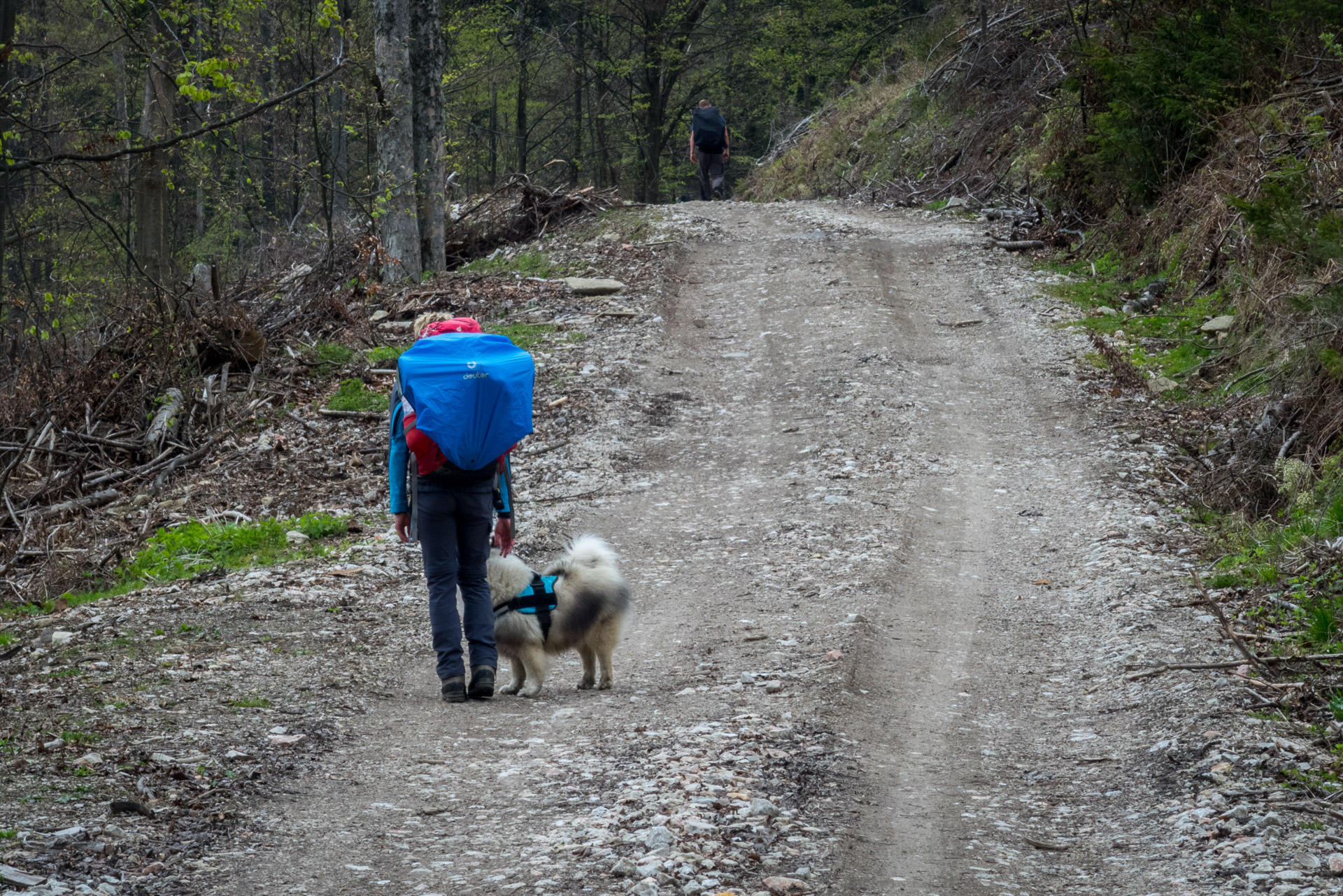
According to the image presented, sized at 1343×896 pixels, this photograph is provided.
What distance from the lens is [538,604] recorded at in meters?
6.15

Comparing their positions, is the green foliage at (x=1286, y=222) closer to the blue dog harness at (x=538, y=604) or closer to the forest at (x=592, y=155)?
the forest at (x=592, y=155)

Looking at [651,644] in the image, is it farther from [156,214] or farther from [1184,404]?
[156,214]

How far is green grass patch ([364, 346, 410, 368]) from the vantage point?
14.0 meters

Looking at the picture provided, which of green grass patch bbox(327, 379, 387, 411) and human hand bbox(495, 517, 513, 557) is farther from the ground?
human hand bbox(495, 517, 513, 557)

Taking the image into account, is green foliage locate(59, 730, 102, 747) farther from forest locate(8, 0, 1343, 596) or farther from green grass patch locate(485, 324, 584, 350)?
green grass patch locate(485, 324, 584, 350)

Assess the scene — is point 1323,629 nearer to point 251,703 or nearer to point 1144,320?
point 251,703

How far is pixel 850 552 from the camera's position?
335 inches

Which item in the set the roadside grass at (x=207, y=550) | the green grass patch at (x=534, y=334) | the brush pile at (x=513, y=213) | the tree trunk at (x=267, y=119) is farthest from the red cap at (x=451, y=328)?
the tree trunk at (x=267, y=119)

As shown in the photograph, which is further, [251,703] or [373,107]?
[373,107]

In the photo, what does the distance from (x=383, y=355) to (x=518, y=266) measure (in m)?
5.37

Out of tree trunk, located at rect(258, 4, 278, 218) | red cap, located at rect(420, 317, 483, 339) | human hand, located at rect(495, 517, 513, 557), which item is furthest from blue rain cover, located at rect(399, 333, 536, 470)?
tree trunk, located at rect(258, 4, 278, 218)

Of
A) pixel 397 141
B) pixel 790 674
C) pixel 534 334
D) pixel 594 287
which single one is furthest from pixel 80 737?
pixel 397 141

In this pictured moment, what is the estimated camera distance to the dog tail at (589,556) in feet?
20.3

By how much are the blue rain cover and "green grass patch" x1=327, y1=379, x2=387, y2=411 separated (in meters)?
7.31
